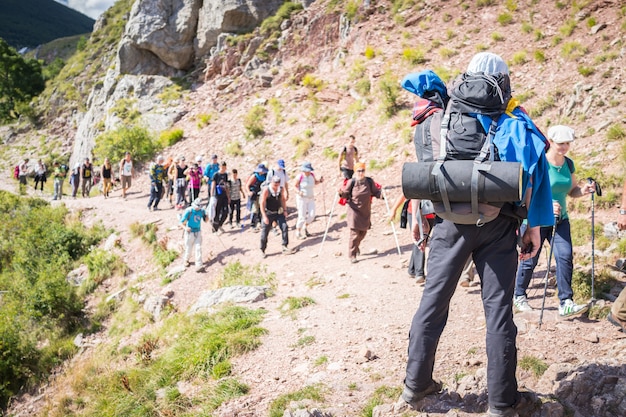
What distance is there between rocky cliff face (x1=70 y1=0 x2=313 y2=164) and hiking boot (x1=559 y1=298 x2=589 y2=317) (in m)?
26.9

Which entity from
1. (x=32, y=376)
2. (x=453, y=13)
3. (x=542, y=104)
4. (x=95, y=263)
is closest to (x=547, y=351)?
(x=32, y=376)

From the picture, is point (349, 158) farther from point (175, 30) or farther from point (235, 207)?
point (175, 30)

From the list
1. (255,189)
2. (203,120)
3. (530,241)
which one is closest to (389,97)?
(255,189)

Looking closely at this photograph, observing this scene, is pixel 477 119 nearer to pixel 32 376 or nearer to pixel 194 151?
pixel 32 376

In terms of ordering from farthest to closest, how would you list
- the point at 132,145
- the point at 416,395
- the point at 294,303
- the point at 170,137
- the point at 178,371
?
1. the point at 170,137
2. the point at 132,145
3. the point at 294,303
4. the point at 178,371
5. the point at 416,395

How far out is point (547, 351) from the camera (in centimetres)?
406

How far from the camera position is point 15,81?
1944 inches

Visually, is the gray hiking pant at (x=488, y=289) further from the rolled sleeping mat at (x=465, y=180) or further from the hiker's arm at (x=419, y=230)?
the hiker's arm at (x=419, y=230)

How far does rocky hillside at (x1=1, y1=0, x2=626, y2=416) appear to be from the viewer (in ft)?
→ 14.5

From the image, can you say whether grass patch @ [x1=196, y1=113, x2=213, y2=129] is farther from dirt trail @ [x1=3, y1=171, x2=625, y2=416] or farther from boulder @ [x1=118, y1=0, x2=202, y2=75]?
dirt trail @ [x1=3, y1=171, x2=625, y2=416]

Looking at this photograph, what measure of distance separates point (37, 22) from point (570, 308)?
151 m

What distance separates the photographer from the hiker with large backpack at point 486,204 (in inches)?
108

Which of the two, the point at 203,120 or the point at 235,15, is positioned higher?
the point at 235,15

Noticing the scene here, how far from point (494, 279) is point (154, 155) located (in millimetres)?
22541
